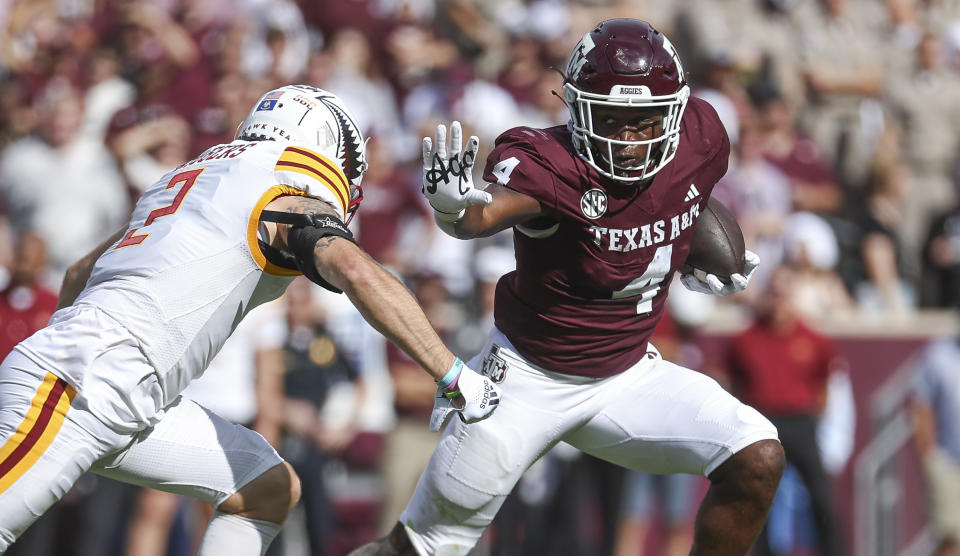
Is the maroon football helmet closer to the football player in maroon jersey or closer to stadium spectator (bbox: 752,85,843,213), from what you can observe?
the football player in maroon jersey

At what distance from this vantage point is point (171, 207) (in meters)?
4.41

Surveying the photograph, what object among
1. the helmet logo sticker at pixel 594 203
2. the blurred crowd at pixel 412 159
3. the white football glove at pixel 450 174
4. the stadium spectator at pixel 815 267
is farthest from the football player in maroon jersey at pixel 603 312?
the stadium spectator at pixel 815 267

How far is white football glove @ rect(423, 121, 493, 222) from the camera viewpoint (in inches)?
167

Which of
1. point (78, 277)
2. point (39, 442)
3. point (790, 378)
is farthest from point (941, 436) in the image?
point (39, 442)

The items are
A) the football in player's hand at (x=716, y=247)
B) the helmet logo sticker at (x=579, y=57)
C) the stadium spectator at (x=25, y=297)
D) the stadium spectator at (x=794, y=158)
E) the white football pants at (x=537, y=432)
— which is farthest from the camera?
the stadium spectator at (x=794, y=158)

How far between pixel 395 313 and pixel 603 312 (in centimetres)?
116

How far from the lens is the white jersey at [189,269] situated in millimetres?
4238

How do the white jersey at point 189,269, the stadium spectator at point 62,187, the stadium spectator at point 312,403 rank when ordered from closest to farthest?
the white jersey at point 189,269, the stadium spectator at point 312,403, the stadium spectator at point 62,187

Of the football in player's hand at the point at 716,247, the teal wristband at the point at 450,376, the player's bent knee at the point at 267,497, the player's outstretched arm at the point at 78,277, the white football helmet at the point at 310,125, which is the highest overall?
the white football helmet at the point at 310,125

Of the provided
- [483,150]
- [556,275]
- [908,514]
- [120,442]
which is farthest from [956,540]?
[120,442]

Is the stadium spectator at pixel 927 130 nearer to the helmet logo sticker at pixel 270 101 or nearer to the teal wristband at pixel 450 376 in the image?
the helmet logo sticker at pixel 270 101

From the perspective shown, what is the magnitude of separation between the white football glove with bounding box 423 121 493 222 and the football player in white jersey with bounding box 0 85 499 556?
12.8 inches

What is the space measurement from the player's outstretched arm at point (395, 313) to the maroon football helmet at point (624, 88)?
1.01 metres

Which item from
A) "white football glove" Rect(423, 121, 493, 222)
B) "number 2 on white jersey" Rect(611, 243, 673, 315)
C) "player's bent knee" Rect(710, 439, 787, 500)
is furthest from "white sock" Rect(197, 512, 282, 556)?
"player's bent knee" Rect(710, 439, 787, 500)
